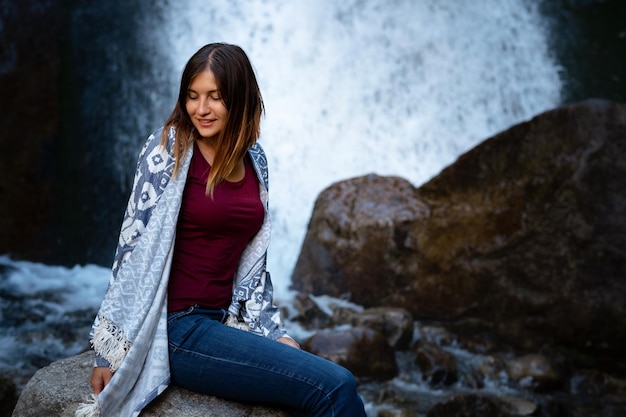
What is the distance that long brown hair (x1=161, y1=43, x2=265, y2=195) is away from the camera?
7.47ft

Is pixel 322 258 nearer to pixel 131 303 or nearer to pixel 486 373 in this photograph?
pixel 486 373

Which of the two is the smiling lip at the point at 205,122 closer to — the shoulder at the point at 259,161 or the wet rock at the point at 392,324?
the shoulder at the point at 259,161

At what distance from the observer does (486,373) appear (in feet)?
17.9

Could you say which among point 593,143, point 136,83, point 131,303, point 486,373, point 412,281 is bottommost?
point 486,373

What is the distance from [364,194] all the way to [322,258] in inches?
28.8

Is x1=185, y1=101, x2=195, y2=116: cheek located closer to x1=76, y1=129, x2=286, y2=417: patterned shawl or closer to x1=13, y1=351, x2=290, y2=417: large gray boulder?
x1=76, y1=129, x2=286, y2=417: patterned shawl

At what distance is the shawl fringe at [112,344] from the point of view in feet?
7.00

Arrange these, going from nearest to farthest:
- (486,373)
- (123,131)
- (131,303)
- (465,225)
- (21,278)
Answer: (131,303), (486,373), (465,225), (21,278), (123,131)

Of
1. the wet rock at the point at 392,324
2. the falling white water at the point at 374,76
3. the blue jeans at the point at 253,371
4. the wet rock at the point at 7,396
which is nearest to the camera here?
the blue jeans at the point at 253,371

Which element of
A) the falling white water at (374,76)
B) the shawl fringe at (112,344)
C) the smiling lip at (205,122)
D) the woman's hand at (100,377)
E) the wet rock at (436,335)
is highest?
the falling white water at (374,76)

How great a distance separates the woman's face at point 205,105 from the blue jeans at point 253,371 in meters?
0.62

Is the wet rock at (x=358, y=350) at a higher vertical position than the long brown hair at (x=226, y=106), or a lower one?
lower

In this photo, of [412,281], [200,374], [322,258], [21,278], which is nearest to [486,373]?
[412,281]

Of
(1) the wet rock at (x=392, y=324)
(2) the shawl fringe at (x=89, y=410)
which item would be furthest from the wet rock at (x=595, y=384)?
(2) the shawl fringe at (x=89, y=410)
